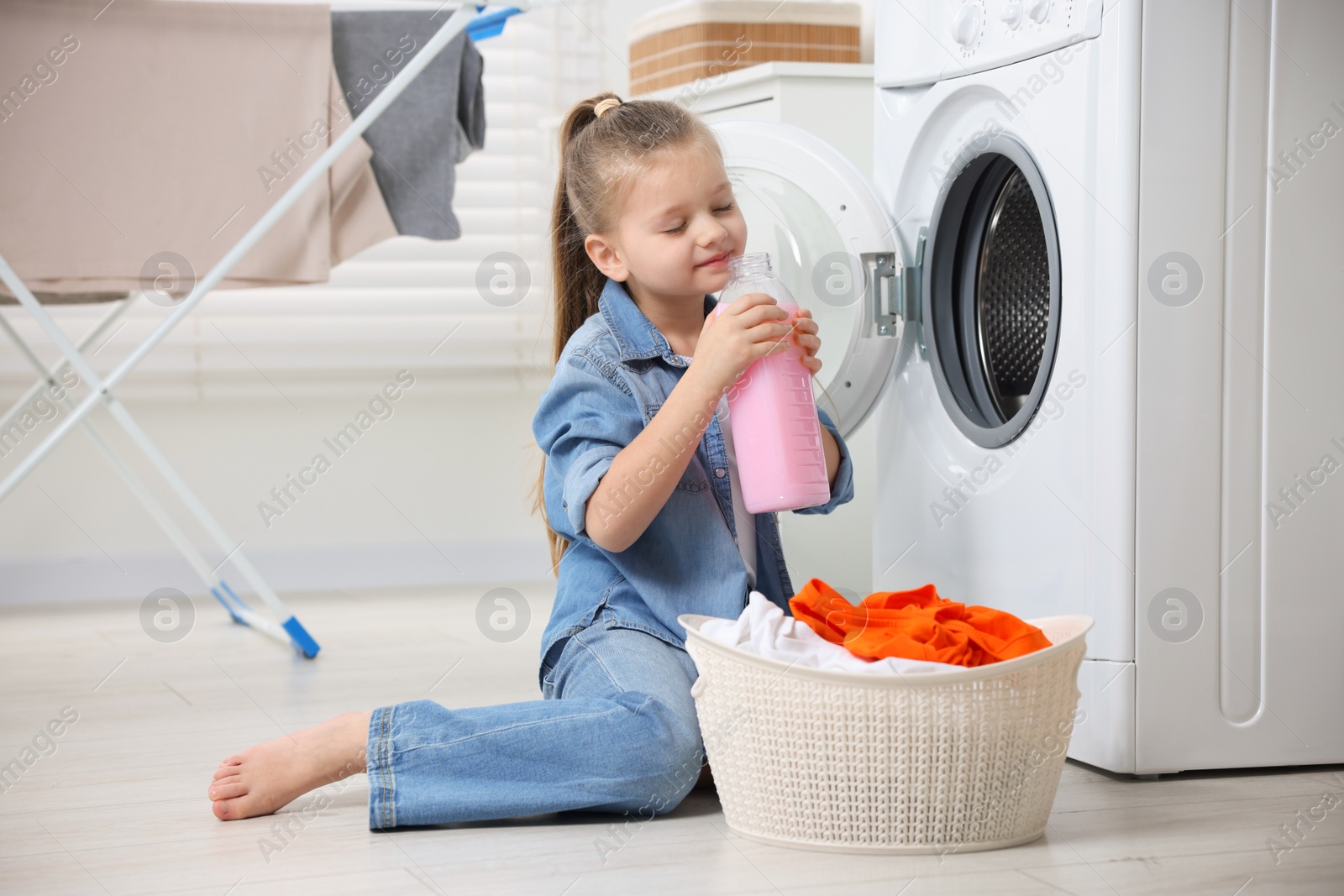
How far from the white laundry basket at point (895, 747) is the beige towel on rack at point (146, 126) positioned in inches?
41.0

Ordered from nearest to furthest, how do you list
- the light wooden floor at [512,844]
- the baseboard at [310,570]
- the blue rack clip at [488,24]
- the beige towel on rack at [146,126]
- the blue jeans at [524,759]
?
the light wooden floor at [512,844]
the blue jeans at [524,759]
the beige towel on rack at [146,126]
the blue rack clip at [488,24]
the baseboard at [310,570]

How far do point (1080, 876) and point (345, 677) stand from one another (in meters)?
1.12

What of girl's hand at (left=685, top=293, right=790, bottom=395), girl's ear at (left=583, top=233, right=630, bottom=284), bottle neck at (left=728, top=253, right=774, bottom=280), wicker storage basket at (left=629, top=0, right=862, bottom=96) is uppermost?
wicker storage basket at (left=629, top=0, right=862, bottom=96)

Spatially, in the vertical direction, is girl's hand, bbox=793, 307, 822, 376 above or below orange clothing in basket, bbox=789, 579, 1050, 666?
above

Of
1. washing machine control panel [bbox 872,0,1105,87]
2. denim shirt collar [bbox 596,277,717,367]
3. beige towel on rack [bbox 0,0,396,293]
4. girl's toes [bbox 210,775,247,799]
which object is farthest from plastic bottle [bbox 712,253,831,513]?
beige towel on rack [bbox 0,0,396,293]

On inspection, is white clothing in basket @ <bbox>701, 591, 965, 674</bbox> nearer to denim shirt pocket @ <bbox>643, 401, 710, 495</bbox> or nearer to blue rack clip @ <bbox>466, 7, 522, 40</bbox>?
denim shirt pocket @ <bbox>643, 401, 710, 495</bbox>

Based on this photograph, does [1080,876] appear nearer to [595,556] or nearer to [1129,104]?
[595,556]

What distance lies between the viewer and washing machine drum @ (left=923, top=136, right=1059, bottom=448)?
4.38ft

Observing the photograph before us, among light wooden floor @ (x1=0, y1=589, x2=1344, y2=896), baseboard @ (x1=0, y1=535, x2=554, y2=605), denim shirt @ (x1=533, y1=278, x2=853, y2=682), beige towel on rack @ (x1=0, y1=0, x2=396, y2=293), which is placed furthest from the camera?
baseboard @ (x1=0, y1=535, x2=554, y2=605)

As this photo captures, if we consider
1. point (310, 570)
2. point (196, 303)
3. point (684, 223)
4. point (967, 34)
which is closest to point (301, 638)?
point (196, 303)

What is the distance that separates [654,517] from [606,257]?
11.0 inches

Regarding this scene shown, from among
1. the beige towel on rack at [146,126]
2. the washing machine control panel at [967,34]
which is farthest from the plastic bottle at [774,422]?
the beige towel on rack at [146,126]

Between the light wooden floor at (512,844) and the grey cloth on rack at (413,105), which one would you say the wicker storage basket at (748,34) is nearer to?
the grey cloth on rack at (413,105)

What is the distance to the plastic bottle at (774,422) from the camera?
1.10 metres
